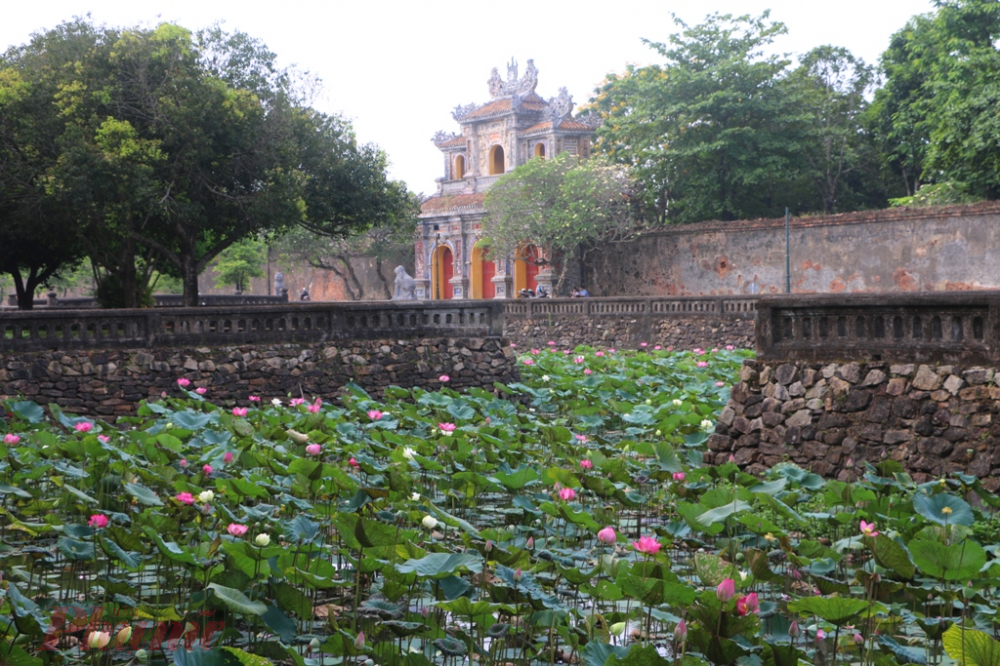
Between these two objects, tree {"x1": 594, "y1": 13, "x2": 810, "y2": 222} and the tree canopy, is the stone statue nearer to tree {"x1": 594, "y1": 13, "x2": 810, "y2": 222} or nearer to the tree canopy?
the tree canopy

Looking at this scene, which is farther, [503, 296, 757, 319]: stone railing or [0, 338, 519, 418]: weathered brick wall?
[503, 296, 757, 319]: stone railing

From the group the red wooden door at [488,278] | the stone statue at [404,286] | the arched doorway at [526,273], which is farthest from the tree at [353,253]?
the stone statue at [404,286]

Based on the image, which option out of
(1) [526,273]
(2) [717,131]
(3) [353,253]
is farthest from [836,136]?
(3) [353,253]

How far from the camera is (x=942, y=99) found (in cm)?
2598

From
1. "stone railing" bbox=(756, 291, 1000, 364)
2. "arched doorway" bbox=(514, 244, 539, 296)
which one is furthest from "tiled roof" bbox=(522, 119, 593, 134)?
"stone railing" bbox=(756, 291, 1000, 364)

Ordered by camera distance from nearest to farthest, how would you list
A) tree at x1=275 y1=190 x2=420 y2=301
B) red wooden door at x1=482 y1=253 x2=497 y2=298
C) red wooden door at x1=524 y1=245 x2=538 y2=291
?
1. red wooden door at x1=524 y1=245 x2=538 y2=291
2. tree at x1=275 y1=190 x2=420 y2=301
3. red wooden door at x1=482 y1=253 x2=497 y2=298

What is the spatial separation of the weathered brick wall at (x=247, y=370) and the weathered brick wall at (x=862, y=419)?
540cm

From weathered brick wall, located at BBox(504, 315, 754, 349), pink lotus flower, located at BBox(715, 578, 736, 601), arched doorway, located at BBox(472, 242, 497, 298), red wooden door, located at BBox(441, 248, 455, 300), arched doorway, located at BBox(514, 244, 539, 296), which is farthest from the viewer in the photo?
red wooden door, located at BBox(441, 248, 455, 300)

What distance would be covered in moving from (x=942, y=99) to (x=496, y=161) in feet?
58.2

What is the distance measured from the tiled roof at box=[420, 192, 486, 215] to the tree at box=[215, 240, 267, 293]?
7.43 metres

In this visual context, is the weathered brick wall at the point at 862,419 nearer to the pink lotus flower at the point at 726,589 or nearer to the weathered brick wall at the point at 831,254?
the pink lotus flower at the point at 726,589

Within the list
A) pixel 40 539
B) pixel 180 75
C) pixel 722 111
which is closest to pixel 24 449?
pixel 40 539

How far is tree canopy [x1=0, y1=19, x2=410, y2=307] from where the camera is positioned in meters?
13.2

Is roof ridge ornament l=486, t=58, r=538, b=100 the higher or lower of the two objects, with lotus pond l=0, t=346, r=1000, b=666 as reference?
higher
